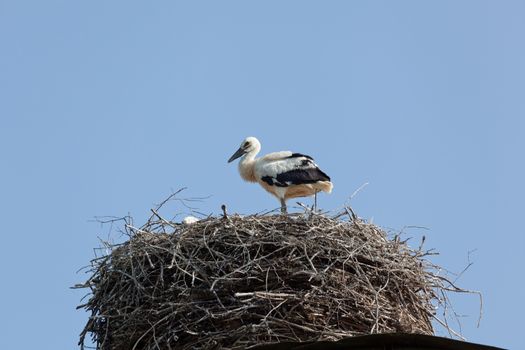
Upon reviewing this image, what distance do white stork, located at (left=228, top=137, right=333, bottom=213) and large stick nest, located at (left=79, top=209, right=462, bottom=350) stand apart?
2.99 metres

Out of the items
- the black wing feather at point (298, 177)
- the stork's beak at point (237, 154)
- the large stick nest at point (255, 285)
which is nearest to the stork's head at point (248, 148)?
the stork's beak at point (237, 154)

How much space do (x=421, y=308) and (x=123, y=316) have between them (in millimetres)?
2504

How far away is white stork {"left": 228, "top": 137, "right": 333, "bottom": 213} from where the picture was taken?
1505 centimetres

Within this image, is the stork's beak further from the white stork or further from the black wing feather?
the black wing feather

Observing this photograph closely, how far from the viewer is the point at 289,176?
15.0 m

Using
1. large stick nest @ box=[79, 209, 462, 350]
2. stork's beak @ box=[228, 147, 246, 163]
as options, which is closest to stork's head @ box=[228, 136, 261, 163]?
stork's beak @ box=[228, 147, 246, 163]

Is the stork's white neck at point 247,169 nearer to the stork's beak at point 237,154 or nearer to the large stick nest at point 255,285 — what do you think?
the stork's beak at point 237,154

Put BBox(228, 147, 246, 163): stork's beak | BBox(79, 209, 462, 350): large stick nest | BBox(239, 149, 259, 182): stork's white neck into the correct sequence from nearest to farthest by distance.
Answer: BBox(79, 209, 462, 350): large stick nest < BBox(239, 149, 259, 182): stork's white neck < BBox(228, 147, 246, 163): stork's beak

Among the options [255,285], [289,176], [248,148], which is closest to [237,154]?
[248,148]

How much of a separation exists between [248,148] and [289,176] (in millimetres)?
1284

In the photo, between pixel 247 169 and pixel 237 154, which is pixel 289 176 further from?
pixel 237 154

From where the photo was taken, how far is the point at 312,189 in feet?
49.9

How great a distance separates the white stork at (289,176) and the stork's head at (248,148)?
59 centimetres

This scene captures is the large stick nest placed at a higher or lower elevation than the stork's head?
lower
